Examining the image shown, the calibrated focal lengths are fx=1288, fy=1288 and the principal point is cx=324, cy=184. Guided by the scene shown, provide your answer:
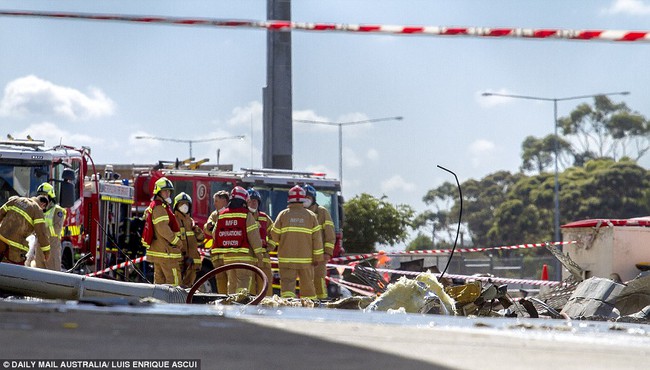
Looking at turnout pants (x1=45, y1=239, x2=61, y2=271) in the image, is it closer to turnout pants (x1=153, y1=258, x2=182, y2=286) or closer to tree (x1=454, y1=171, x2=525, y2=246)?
turnout pants (x1=153, y1=258, x2=182, y2=286)

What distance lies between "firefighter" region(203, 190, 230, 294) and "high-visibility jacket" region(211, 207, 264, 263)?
129mm

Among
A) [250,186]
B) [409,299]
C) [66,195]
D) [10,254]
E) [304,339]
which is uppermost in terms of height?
[250,186]

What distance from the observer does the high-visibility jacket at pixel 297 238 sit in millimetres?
16266

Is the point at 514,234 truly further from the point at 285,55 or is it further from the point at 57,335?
the point at 57,335

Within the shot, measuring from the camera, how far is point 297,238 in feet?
53.3

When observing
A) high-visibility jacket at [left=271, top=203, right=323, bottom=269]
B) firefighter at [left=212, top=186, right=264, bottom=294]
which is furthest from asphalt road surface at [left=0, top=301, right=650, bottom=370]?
high-visibility jacket at [left=271, top=203, right=323, bottom=269]

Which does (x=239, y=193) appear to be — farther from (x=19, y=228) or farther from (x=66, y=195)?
(x=66, y=195)

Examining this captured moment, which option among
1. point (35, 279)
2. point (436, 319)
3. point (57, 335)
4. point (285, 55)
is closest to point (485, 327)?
point (436, 319)

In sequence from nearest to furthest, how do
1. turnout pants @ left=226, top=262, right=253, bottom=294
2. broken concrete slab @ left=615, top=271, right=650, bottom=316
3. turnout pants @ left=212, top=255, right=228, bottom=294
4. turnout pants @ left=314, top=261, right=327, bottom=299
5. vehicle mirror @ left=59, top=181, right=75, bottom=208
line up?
broken concrete slab @ left=615, top=271, right=650, bottom=316 < turnout pants @ left=226, top=262, right=253, bottom=294 < turnout pants @ left=212, top=255, right=228, bottom=294 < turnout pants @ left=314, top=261, right=327, bottom=299 < vehicle mirror @ left=59, top=181, right=75, bottom=208

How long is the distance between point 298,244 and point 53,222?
320 centimetres

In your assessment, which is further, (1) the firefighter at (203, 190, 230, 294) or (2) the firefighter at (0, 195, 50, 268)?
(1) the firefighter at (203, 190, 230, 294)

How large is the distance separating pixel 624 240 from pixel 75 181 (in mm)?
7801

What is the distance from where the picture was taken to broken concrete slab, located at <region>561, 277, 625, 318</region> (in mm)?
12914

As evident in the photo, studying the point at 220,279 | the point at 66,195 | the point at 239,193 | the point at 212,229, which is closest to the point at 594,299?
the point at 239,193
